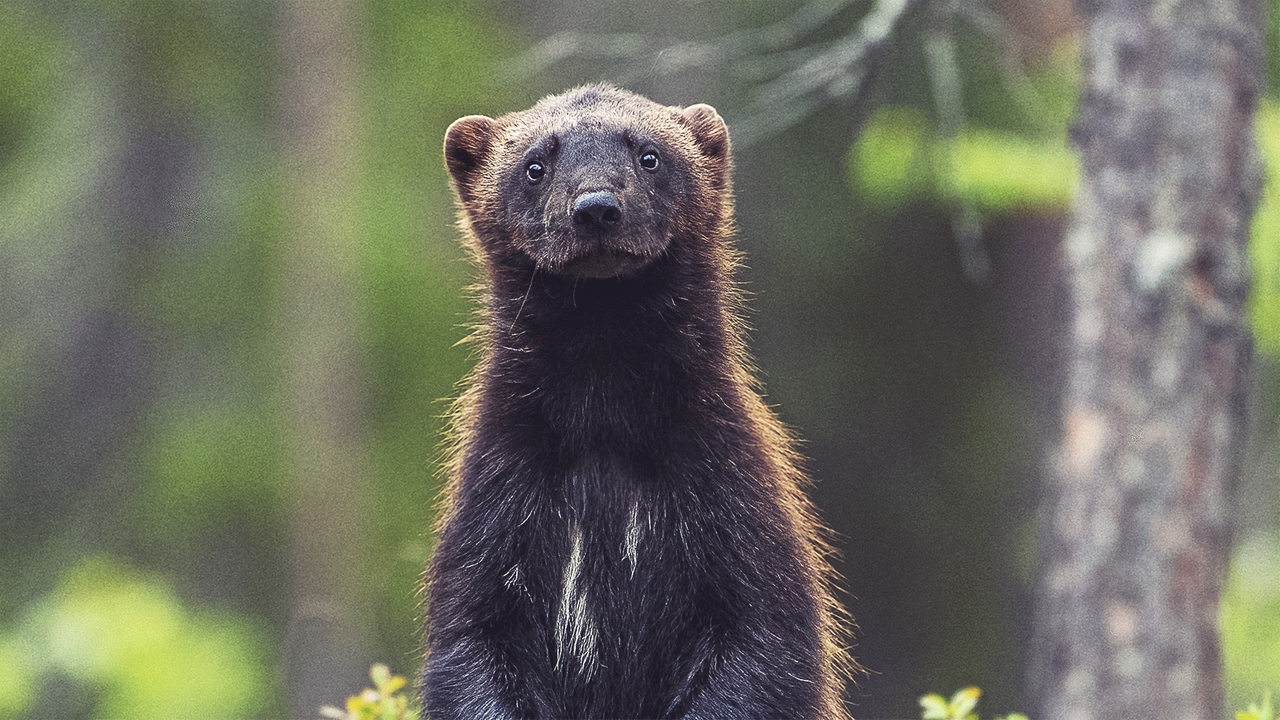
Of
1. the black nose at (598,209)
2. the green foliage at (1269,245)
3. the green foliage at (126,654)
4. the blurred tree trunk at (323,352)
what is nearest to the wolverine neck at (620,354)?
the black nose at (598,209)

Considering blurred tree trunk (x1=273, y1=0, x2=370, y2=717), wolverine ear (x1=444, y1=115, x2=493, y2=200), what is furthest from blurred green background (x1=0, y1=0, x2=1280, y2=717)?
wolverine ear (x1=444, y1=115, x2=493, y2=200)

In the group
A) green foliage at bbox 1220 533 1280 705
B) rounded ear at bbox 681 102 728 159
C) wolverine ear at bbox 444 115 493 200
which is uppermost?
wolverine ear at bbox 444 115 493 200

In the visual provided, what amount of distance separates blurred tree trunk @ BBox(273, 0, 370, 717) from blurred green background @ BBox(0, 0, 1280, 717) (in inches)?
1.1

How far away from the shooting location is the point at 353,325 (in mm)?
14180

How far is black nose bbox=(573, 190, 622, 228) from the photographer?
4625 mm

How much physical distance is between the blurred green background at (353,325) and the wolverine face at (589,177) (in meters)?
8.06

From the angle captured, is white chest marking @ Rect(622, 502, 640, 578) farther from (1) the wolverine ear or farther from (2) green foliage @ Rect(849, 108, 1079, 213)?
(2) green foliage @ Rect(849, 108, 1079, 213)

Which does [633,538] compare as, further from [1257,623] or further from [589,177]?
[1257,623]

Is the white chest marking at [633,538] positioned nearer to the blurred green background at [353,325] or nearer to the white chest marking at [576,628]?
the white chest marking at [576,628]

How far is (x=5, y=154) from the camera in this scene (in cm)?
1653

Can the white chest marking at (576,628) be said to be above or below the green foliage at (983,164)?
below

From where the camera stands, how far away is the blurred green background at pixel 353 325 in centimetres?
1391

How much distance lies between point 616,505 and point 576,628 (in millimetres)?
375

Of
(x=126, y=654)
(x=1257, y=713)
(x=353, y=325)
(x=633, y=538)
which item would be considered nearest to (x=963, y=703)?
(x=1257, y=713)
